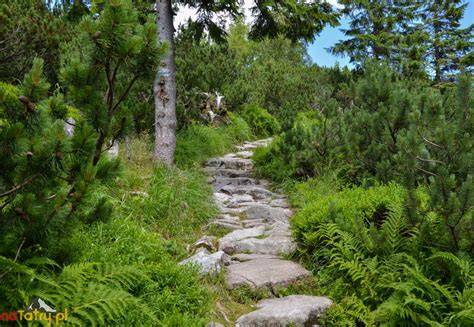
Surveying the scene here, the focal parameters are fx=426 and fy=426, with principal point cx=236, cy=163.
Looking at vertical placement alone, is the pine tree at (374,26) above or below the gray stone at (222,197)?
above

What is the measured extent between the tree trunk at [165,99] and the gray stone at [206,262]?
11.7 feet

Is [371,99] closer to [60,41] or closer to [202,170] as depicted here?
[202,170]

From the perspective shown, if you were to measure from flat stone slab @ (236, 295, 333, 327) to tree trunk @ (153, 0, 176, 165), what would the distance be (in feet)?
14.9

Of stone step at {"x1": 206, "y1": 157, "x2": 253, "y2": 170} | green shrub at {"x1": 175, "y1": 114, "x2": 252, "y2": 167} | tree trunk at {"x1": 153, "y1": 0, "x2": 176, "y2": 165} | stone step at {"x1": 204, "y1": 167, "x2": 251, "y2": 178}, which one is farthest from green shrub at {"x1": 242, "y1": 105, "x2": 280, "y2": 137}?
tree trunk at {"x1": 153, "y1": 0, "x2": 176, "y2": 165}

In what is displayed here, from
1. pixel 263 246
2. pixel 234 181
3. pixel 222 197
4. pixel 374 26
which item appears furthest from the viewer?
pixel 374 26

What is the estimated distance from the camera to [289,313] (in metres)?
3.44

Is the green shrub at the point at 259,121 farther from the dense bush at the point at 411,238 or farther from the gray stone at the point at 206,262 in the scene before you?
the gray stone at the point at 206,262

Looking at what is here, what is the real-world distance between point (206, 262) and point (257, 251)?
945 mm

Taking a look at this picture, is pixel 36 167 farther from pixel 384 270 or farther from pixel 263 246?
pixel 263 246

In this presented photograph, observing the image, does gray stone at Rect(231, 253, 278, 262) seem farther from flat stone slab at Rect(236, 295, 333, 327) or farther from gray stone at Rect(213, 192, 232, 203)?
gray stone at Rect(213, 192, 232, 203)

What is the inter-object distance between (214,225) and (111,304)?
10.8 ft

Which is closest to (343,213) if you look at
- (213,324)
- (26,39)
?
(213,324)

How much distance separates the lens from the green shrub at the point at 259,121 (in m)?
15.3

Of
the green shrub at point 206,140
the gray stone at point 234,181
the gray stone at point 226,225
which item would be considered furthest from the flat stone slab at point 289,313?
the gray stone at point 234,181
